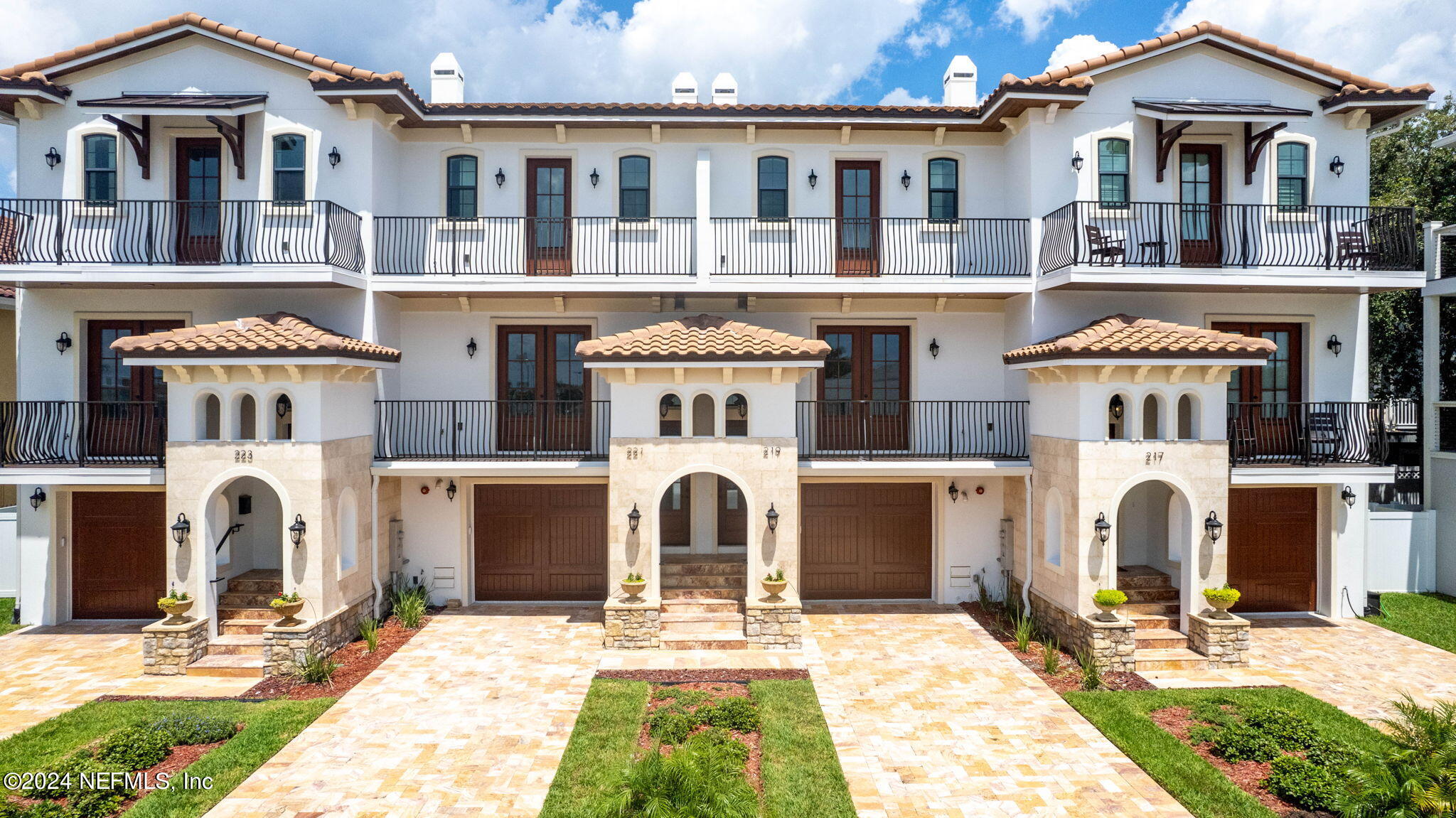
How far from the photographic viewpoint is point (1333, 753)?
27.0 ft

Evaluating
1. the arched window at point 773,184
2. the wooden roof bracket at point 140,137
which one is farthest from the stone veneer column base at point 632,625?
the wooden roof bracket at point 140,137

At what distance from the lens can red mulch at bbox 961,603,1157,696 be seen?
1070cm

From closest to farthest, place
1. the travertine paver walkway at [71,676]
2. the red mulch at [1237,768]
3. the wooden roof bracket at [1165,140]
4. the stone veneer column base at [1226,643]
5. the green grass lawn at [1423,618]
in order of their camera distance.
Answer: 1. the red mulch at [1237,768]
2. the travertine paver walkway at [71,676]
3. the stone veneer column base at [1226,643]
4. the green grass lawn at [1423,618]
5. the wooden roof bracket at [1165,140]

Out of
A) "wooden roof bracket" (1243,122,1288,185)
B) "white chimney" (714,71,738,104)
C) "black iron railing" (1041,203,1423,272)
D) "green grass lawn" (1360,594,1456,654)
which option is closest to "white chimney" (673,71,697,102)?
"white chimney" (714,71,738,104)

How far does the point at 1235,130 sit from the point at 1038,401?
6.57 meters

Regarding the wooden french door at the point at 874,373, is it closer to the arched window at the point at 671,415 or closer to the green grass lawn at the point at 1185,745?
the arched window at the point at 671,415

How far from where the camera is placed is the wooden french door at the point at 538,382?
14719 mm

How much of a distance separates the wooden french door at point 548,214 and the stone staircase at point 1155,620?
38.4 feet

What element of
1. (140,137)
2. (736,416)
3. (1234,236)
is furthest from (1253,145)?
(140,137)

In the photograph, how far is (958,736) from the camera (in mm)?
9062

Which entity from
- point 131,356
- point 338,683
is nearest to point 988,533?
point 338,683

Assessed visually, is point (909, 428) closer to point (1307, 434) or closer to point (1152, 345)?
point (1152, 345)

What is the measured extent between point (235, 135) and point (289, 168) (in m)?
1.08

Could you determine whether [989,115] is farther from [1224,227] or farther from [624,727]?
Result: [624,727]
